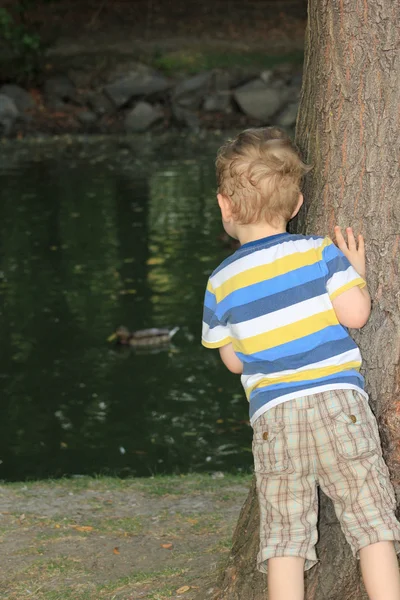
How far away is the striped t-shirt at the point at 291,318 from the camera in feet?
9.43

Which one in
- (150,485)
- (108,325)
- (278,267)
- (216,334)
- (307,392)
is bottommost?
(108,325)

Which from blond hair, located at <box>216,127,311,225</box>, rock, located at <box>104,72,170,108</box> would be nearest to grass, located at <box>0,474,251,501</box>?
blond hair, located at <box>216,127,311,225</box>

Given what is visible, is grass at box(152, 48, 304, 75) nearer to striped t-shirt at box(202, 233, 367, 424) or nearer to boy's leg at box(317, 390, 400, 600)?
striped t-shirt at box(202, 233, 367, 424)

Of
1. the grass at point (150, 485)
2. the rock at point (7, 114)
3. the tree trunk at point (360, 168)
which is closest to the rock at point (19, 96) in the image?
the rock at point (7, 114)

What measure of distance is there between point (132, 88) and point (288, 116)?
3.54 meters

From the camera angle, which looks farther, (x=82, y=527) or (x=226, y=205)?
(x=82, y=527)

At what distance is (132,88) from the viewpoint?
22750mm

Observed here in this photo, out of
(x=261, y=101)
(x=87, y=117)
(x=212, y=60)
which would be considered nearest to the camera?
(x=261, y=101)

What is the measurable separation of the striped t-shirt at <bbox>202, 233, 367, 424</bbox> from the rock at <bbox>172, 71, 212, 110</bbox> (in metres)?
20.1

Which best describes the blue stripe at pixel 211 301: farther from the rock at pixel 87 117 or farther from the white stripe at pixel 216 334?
the rock at pixel 87 117

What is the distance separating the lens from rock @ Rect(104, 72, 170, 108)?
22.7 m

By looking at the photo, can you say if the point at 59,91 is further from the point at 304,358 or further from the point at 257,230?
the point at 304,358

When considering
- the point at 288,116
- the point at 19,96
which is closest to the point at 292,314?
the point at 288,116

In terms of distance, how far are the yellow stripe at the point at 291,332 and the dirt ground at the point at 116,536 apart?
1.09 metres
